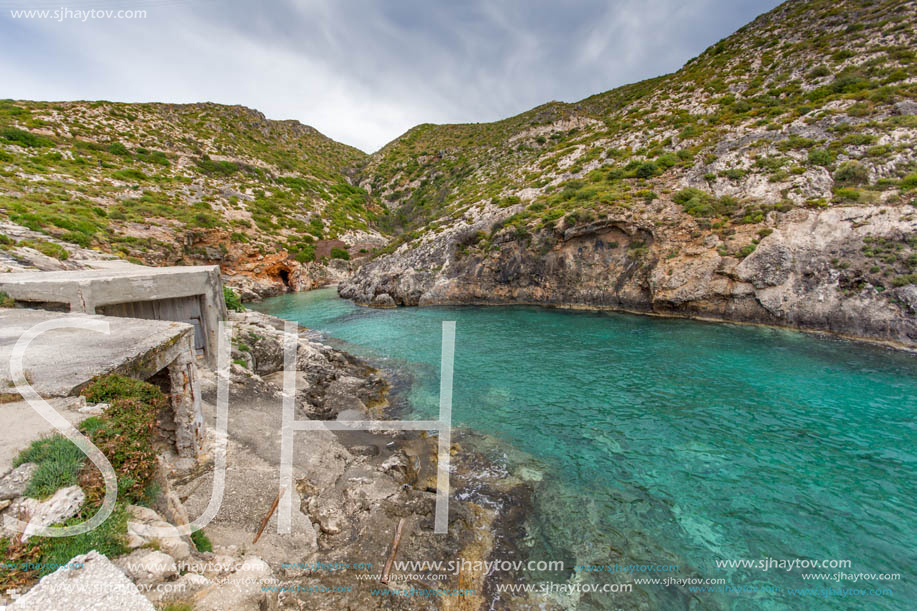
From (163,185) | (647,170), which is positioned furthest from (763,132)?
(163,185)

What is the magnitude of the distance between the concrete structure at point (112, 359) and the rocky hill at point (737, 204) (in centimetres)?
2338

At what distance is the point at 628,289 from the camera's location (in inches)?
895

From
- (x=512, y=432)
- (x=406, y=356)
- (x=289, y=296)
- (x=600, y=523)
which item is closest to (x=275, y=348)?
(x=406, y=356)

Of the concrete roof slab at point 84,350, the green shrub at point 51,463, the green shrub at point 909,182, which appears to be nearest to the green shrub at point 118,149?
the concrete roof slab at point 84,350

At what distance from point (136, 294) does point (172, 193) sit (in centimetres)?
4044

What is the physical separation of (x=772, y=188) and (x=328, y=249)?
46402 millimetres

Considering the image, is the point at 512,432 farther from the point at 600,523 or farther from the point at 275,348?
the point at 275,348

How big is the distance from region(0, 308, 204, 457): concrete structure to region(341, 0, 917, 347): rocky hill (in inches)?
920

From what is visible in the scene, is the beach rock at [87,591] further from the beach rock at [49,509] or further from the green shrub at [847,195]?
the green shrub at [847,195]

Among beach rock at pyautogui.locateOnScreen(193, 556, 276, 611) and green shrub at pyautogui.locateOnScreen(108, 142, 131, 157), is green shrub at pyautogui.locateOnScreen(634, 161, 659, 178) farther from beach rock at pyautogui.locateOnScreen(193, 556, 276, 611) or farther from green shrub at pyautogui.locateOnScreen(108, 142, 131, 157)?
green shrub at pyautogui.locateOnScreen(108, 142, 131, 157)

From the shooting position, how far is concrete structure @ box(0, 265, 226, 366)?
6.89 m

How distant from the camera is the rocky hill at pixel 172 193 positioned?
982 inches

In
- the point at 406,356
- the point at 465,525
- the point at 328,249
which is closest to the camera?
the point at 465,525

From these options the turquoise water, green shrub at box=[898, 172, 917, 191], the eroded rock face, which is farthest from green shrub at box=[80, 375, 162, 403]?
green shrub at box=[898, 172, 917, 191]
